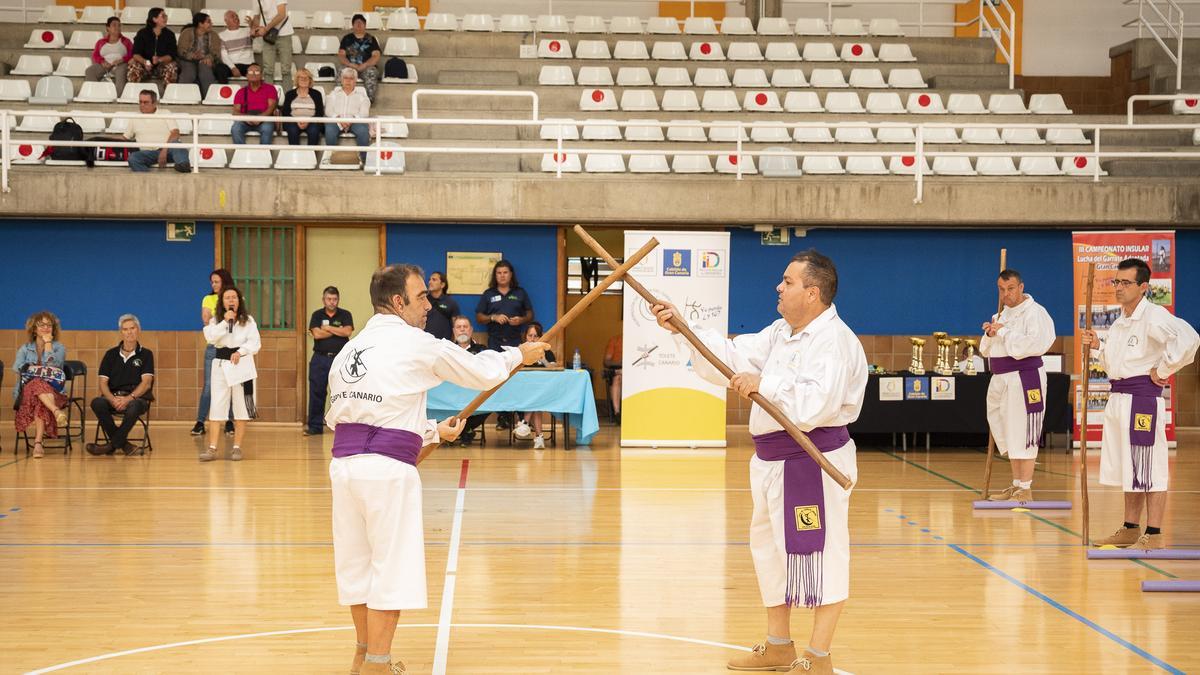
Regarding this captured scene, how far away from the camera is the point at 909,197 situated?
16.7m

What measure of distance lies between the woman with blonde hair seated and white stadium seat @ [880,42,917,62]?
14454mm

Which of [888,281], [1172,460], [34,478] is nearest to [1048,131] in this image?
[888,281]

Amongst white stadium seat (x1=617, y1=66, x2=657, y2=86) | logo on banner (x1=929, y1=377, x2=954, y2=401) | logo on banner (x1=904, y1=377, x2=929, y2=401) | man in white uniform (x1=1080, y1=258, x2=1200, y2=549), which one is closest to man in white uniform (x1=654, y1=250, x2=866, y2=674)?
man in white uniform (x1=1080, y1=258, x2=1200, y2=549)

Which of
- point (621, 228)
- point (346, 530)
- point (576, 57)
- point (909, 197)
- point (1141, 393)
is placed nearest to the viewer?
point (346, 530)

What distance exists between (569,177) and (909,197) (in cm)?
467

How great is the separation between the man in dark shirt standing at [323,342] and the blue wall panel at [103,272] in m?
2.26

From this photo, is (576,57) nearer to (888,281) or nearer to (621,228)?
(621,228)

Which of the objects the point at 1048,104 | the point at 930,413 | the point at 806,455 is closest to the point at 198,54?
the point at 930,413

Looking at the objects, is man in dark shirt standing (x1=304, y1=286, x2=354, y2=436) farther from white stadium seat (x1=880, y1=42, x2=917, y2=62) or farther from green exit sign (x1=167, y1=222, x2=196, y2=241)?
white stadium seat (x1=880, y1=42, x2=917, y2=62)

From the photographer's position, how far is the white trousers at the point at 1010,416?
11.6 meters

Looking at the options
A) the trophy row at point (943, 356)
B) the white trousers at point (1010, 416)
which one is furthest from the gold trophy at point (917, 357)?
the white trousers at point (1010, 416)

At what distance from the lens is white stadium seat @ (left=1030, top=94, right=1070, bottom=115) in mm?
19922

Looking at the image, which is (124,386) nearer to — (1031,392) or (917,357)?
(1031,392)

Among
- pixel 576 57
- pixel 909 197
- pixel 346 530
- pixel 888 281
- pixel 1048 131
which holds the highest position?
pixel 576 57
